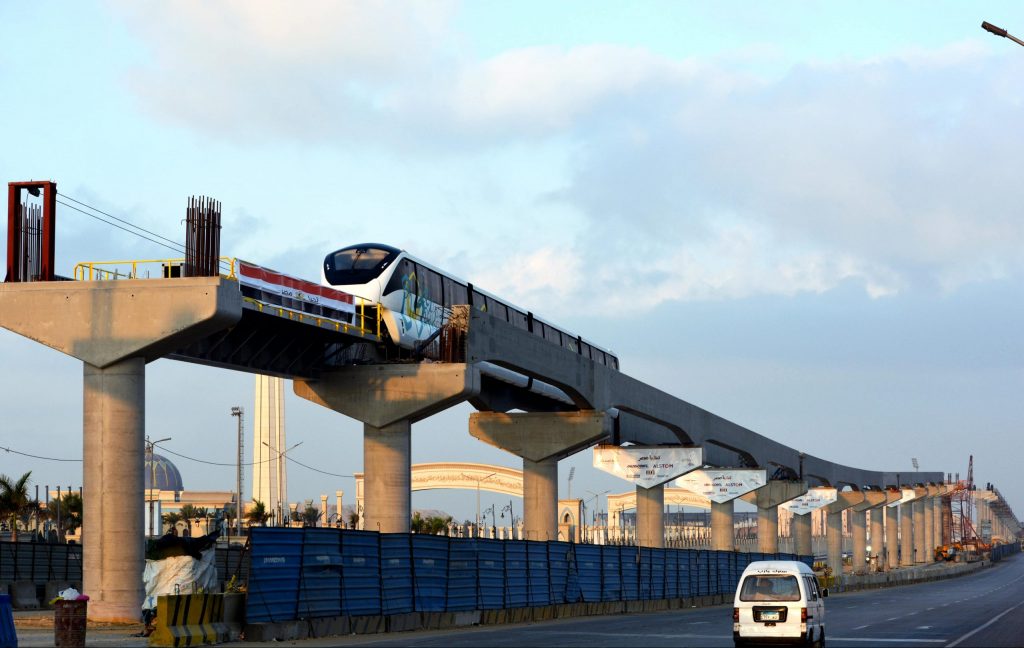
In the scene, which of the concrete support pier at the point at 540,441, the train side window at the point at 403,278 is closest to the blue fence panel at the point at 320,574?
the train side window at the point at 403,278

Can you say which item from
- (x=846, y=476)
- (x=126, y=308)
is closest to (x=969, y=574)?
(x=846, y=476)

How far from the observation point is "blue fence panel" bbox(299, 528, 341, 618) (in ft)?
97.9

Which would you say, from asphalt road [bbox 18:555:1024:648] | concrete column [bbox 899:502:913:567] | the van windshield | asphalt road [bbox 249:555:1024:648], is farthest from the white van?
concrete column [bbox 899:502:913:567]

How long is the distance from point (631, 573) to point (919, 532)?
425ft

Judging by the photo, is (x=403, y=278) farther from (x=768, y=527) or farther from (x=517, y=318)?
(x=768, y=527)

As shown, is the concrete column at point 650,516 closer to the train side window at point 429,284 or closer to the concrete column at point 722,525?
the concrete column at point 722,525

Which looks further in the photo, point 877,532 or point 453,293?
point 877,532

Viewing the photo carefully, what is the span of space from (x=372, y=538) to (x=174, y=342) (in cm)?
708

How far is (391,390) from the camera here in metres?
44.3

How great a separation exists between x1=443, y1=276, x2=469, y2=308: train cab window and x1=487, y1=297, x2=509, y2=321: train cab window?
2587 millimetres

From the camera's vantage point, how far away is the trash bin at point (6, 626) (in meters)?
21.6

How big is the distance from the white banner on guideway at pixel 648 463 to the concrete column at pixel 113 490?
144 feet

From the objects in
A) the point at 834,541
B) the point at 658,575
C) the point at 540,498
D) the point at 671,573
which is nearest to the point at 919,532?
the point at 834,541

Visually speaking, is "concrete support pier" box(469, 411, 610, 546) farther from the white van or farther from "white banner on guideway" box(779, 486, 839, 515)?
"white banner on guideway" box(779, 486, 839, 515)
